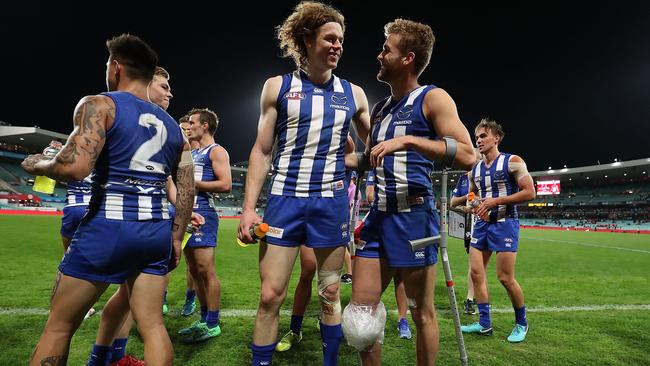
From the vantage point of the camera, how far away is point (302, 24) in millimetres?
3000

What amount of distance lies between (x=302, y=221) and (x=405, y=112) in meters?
1.09

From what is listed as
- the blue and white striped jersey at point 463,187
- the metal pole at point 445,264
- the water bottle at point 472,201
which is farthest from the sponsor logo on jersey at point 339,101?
the blue and white striped jersey at point 463,187

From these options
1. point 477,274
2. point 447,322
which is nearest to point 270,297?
point 447,322

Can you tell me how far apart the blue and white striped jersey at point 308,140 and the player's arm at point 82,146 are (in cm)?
120

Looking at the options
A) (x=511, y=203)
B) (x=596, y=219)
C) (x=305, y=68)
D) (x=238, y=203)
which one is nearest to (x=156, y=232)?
(x=305, y=68)

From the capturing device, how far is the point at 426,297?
2.69m

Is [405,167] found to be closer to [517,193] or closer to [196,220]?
[196,220]

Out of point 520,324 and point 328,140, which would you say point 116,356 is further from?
point 520,324

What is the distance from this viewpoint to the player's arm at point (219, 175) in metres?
4.57

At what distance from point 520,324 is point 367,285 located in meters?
2.96

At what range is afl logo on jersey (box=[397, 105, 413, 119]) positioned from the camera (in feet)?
8.99

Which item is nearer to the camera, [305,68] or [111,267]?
[111,267]

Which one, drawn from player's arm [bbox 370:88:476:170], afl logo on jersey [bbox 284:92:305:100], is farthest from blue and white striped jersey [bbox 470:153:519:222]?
afl logo on jersey [bbox 284:92:305:100]

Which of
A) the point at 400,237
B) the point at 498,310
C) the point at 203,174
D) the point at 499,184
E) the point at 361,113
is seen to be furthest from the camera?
the point at 498,310
